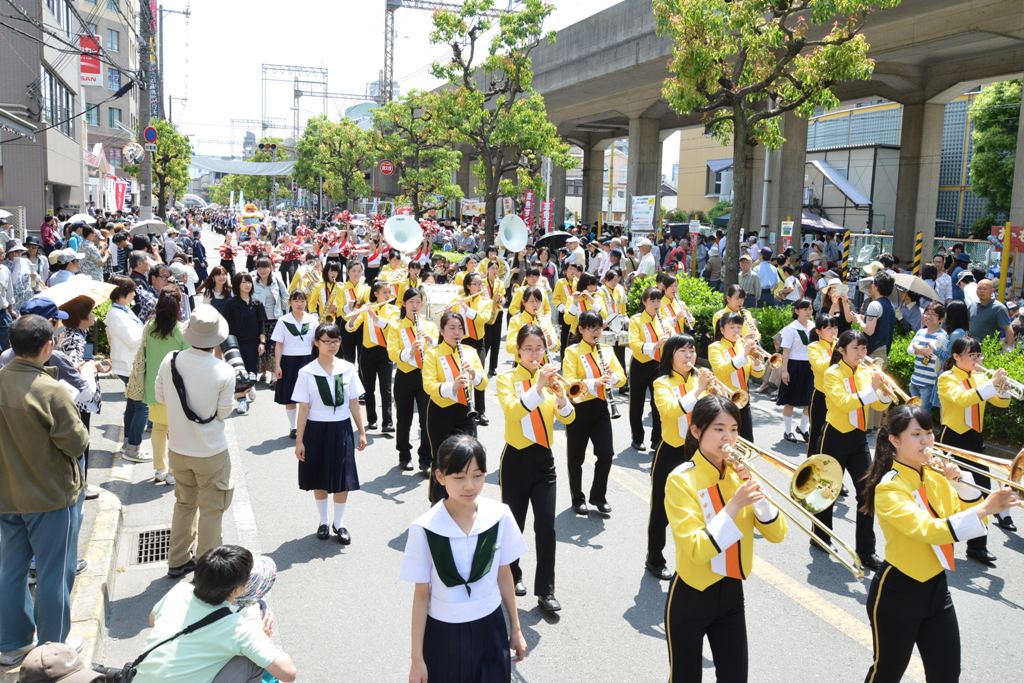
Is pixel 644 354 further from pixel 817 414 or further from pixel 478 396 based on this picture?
pixel 817 414

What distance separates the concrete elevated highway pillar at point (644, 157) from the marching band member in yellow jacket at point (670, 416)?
87.0 ft

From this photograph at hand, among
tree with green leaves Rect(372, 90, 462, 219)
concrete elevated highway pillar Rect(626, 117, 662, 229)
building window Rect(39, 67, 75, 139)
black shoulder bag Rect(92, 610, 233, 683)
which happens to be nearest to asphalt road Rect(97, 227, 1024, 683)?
black shoulder bag Rect(92, 610, 233, 683)

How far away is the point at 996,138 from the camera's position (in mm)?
32281

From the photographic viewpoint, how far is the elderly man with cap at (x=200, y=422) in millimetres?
5348

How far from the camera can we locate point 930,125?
26.6 m

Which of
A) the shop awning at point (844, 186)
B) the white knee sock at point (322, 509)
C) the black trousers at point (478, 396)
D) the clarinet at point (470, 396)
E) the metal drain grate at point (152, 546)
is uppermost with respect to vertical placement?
the shop awning at point (844, 186)

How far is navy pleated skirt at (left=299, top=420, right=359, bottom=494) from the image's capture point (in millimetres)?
6262

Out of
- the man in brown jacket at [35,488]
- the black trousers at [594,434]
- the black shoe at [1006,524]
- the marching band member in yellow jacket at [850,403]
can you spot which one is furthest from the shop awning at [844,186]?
the man in brown jacket at [35,488]

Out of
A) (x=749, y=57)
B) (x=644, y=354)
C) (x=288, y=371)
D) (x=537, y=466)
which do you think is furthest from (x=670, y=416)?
→ (x=749, y=57)

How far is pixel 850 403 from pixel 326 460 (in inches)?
156

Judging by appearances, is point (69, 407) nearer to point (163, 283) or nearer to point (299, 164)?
point (163, 283)

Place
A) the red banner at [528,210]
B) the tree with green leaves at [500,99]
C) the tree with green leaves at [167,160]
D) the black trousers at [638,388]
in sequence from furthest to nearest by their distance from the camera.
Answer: the tree with green leaves at [167,160]
the red banner at [528,210]
the tree with green leaves at [500,99]
the black trousers at [638,388]

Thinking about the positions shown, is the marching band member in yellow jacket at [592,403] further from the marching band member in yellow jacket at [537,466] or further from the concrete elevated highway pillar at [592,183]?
the concrete elevated highway pillar at [592,183]

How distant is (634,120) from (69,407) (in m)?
30.2
